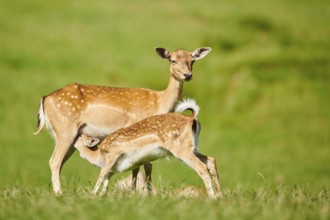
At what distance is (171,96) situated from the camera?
10570 millimetres

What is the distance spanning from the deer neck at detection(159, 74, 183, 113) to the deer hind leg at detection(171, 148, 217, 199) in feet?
7.14

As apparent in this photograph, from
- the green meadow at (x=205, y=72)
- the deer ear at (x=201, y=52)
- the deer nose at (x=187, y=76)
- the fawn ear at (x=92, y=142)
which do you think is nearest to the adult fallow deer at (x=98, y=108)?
the deer nose at (x=187, y=76)

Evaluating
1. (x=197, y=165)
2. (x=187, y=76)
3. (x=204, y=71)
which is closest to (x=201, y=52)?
(x=187, y=76)

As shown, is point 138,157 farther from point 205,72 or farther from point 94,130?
point 205,72

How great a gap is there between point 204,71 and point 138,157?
20833 millimetres

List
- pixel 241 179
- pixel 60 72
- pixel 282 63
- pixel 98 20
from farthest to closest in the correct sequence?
1. pixel 98 20
2. pixel 282 63
3. pixel 60 72
4. pixel 241 179

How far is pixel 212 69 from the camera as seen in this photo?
97.0 feet

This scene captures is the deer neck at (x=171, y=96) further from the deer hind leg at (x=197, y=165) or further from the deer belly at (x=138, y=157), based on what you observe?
the deer hind leg at (x=197, y=165)

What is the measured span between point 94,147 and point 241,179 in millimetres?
10986

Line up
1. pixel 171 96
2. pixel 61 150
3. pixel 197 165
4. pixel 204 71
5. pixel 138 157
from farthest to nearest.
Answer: pixel 204 71 < pixel 171 96 < pixel 61 150 < pixel 138 157 < pixel 197 165

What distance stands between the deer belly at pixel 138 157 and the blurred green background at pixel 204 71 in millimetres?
10370

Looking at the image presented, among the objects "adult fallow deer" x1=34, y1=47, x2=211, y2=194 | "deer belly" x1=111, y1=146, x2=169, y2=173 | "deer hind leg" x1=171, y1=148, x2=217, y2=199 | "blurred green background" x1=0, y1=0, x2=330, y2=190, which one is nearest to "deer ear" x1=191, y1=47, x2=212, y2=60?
"adult fallow deer" x1=34, y1=47, x2=211, y2=194

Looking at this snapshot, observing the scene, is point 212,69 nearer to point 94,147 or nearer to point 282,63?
point 282,63

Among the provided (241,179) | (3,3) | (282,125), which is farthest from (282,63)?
(3,3)
